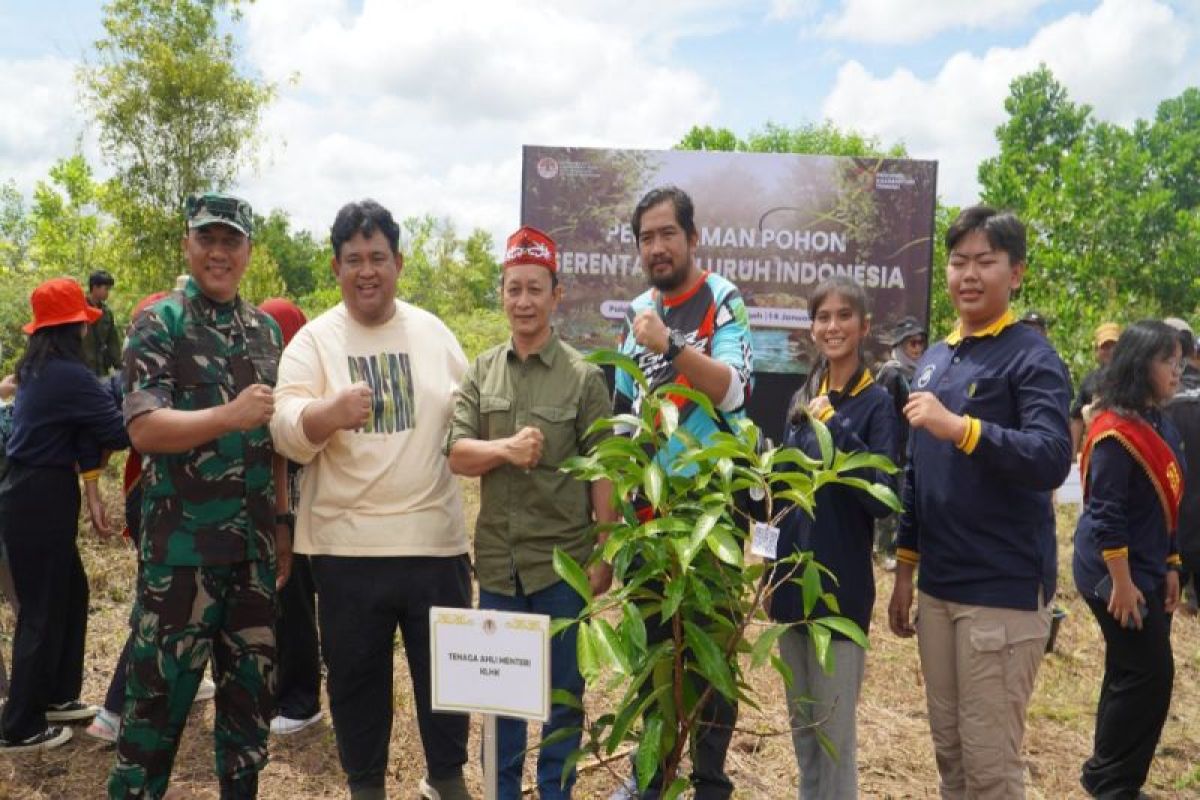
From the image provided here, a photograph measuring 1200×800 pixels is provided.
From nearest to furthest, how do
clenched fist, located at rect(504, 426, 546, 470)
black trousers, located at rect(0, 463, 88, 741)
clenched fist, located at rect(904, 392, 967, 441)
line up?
clenched fist, located at rect(904, 392, 967, 441)
clenched fist, located at rect(504, 426, 546, 470)
black trousers, located at rect(0, 463, 88, 741)

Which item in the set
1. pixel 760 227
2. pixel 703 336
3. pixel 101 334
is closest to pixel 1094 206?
pixel 760 227

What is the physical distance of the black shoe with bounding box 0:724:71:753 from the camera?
3.35 metres

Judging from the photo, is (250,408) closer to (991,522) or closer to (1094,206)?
(991,522)

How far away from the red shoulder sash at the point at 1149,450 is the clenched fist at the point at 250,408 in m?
2.63

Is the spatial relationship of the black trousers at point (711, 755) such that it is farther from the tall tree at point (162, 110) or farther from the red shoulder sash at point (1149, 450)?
the tall tree at point (162, 110)

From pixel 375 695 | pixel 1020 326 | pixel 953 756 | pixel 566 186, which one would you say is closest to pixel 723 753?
pixel 953 756

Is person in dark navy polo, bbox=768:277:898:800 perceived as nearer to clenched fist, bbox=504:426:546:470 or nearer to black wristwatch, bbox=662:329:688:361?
black wristwatch, bbox=662:329:688:361

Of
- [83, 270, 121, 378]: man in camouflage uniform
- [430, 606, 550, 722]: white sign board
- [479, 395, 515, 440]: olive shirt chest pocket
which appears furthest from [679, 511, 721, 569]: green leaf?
[83, 270, 121, 378]: man in camouflage uniform

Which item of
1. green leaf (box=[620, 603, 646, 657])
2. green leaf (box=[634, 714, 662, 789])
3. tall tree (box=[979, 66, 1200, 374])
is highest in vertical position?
tall tree (box=[979, 66, 1200, 374])

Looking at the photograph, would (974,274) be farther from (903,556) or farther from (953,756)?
(953,756)

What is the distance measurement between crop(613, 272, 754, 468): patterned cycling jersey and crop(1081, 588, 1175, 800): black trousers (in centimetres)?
159

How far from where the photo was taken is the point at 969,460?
229 centimetres

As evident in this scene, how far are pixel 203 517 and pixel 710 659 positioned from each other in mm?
1530

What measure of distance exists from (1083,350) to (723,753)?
1160 centimetres
